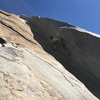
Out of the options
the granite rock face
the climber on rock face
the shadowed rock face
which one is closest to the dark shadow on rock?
the shadowed rock face

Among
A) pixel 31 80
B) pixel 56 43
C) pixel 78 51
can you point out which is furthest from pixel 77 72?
pixel 31 80

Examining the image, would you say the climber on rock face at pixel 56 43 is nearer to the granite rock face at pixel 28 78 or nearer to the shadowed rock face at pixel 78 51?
the shadowed rock face at pixel 78 51

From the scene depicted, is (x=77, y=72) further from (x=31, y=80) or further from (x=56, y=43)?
(x=31, y=80)

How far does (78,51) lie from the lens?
13992 millimetres

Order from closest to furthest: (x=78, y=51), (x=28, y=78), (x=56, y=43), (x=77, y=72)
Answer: (x=28, y=78) → (x=77, y=72) → (x=78, y=51) → (x=56, y=43)

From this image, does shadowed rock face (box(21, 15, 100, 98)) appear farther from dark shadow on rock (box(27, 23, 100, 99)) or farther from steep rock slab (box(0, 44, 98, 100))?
steep rock slab (box(0, 44, 98, 100))

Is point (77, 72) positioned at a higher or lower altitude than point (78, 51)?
lower

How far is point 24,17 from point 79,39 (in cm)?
Answer: 630

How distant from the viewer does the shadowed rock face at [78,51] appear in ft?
43.5

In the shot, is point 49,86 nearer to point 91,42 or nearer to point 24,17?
point 91,42

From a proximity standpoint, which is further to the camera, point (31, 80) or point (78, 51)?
point (78, 51)

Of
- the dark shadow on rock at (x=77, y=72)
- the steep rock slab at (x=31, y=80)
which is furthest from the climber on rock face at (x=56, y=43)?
the steep rock slab at (x=31, y=80)

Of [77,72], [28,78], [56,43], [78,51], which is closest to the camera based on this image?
[28,78]

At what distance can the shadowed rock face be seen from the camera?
43.5 feet
